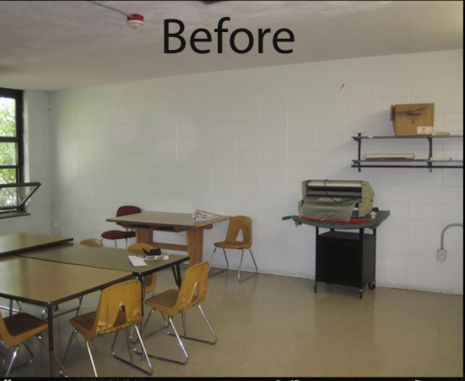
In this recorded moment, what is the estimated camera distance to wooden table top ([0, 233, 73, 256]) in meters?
4.28

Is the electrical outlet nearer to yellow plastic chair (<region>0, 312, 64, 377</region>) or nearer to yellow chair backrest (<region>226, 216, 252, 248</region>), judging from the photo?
yellow chair backrest (<region>226, 216, 252, 248</region>)

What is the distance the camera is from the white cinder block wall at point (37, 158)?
25.2 ft

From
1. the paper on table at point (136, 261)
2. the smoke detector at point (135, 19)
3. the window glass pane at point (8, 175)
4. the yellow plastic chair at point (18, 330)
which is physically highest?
the smoke detector at point (135, 19)

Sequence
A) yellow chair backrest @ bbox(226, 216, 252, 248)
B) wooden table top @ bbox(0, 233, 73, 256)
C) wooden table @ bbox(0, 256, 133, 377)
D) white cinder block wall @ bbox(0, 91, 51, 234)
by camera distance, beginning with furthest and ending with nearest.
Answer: white cinder block wall @ bbox(0, 91, 51, 234), yellow chair backrest @ bbox(226, 216, 252, 248), wooden table top @ bbox(0, 233, 73, 256), wooden table @ bbox(0, 256, 133, 377)

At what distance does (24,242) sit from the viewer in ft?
15.1

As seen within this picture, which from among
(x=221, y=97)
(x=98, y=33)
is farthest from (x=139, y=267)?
(x=221, y=97)

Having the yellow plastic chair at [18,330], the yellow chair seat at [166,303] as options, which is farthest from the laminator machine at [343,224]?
the yellow plastic chair at [18,330]

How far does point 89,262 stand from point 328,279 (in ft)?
8.66

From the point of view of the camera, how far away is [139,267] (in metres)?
3.64

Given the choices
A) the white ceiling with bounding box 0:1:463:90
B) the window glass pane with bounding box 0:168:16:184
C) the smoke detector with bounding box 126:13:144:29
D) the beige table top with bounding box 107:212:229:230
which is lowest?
the beige table top with bounding box 107:212:229:230

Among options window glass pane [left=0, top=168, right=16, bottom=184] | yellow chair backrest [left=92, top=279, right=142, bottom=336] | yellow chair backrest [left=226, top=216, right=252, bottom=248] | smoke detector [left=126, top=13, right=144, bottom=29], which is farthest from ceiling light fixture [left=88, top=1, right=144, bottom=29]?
window glass pane [left=0, top=168, right=16, bottom=184]

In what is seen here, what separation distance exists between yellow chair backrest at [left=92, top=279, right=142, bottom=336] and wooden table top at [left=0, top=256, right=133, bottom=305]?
0.17 m

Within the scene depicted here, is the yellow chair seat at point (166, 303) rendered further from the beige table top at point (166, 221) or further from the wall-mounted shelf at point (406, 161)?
the wall-mounted shelf at point (406, 161)

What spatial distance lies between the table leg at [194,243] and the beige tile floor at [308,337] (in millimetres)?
544
